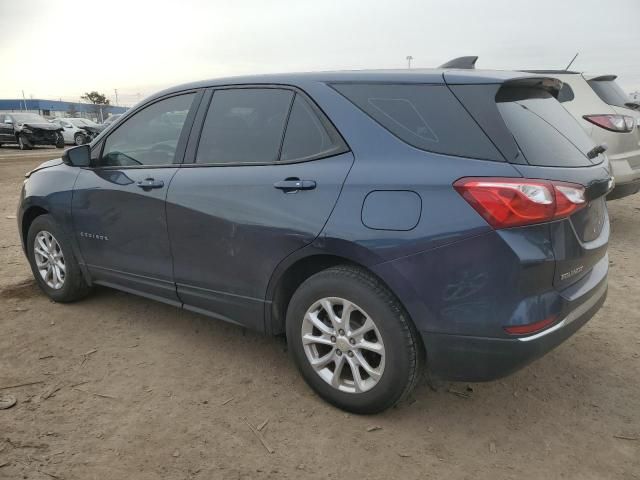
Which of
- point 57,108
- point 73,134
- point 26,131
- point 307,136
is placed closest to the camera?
point 307,136

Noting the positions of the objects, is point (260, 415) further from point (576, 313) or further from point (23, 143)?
point (23, 143)

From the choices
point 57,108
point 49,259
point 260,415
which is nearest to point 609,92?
point 260,415

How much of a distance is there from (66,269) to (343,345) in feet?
8.23

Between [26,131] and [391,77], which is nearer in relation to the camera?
[391,77]

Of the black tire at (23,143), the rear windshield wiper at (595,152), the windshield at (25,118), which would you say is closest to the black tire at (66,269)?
the rear windshield wiper at (595,152)

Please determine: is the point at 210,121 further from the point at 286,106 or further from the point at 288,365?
the point at 288,365

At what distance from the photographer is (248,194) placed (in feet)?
9.34

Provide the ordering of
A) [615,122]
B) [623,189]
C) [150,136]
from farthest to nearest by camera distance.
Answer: [615,122] < [623,189] < [150,136]

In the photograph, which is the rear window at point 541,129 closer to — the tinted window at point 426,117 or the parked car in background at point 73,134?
the tinted window at point 426,117

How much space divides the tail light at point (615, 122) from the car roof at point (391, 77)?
12.8ft

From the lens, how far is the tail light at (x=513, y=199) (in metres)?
2.15

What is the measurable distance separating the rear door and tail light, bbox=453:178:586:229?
633 millimetres

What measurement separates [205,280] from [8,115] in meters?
24.2

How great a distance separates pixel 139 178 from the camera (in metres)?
3.44
